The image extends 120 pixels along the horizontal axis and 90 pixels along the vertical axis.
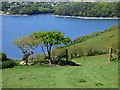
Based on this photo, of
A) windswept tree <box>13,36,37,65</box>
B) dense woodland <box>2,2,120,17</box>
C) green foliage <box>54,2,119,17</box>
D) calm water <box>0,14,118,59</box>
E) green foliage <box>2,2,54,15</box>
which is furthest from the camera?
green foliage <box>2,2,54,15</box>

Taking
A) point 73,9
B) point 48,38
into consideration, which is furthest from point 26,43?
point 73,9

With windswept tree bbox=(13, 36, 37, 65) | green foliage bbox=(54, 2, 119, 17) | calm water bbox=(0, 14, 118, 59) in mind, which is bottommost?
calm water bbox=(0, 14, 118, 59)

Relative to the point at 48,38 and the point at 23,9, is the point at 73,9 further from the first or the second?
the point at 48,38

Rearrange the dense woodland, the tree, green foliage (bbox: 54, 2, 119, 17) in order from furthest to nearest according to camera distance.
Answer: the dense woodland < green foliage (bbox: 54, 2, 119, 17) < the tree

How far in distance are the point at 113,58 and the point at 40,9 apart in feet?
380

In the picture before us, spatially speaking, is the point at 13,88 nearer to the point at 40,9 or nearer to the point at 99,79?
the point at 99,79

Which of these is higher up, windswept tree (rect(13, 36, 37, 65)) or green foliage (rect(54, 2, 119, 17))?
windswept tree (rect(13, 36, 37, 65))

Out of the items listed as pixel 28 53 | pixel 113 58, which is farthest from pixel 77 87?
pixel 28 53

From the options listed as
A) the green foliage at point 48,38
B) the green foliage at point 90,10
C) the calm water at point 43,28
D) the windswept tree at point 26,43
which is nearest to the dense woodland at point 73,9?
the green foliage at point 90,10

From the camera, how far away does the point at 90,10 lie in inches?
4643

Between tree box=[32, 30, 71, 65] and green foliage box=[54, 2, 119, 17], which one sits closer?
tree box=[32, 30, 71, 65]

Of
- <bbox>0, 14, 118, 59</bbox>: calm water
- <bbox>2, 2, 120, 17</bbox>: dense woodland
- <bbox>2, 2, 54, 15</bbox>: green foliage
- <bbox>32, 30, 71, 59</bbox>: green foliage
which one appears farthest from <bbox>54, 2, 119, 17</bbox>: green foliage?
<bbox>32, 30, 71, 59</bbox>: green foliage

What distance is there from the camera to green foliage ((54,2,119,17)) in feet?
362

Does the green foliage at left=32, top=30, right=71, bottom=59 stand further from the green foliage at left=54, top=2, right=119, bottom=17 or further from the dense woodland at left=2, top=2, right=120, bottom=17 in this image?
the dense woodland at left=2, top=2, right=120, bottom=17
